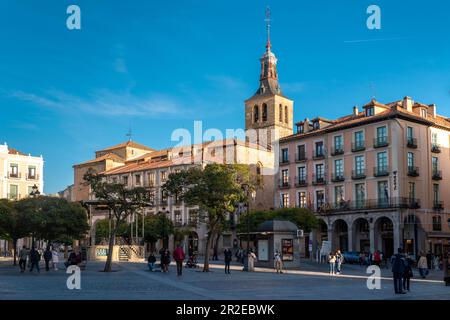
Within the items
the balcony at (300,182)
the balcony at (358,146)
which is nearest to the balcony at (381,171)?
the balcony at (358,146)

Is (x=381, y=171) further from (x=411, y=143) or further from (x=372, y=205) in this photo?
(x=411, y=143)

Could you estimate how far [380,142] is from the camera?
183ft

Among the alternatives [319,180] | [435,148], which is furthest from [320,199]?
[435,148]

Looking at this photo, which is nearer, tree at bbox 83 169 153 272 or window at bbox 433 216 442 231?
tree at bbox 83 169 153 272

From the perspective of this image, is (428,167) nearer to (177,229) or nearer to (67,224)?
(177,229)

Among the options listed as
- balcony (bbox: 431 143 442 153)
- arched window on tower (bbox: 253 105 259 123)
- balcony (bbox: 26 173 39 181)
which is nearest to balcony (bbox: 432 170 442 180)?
balcony (bbox: 431 143 442 153)

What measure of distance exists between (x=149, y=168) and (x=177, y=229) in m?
12.9

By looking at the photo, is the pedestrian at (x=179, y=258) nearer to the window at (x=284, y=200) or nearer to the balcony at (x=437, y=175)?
the balcony at (x=437, y=175)

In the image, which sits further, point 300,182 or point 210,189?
point 300,182

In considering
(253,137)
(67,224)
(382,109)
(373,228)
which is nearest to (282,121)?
(253,137)

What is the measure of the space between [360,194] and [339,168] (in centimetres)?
377

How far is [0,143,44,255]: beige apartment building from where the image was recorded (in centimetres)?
7812

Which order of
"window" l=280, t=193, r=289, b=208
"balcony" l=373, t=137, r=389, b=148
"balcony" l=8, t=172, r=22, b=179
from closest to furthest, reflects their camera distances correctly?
"balcony" l=373, t=137, r=389, b=148 < "window" l=280, t=193, r=289, b=208 < "balcony" l=8, t=172, r=22, b=179

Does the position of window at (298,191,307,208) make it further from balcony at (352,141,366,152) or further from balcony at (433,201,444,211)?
balcony at (433,201,444,211)
